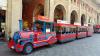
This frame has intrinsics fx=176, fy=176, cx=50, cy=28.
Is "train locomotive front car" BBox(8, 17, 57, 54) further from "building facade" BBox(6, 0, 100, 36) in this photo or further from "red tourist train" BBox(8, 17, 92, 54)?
"building facade" BBox(6, 0, 100, 36)

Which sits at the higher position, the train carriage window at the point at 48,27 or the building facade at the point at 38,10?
the building facade at the point at 38,10

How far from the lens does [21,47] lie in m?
12.4

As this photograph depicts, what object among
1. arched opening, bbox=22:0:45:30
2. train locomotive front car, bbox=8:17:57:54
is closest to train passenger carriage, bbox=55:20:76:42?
train locomotive front car, bbox=8:17:57:54

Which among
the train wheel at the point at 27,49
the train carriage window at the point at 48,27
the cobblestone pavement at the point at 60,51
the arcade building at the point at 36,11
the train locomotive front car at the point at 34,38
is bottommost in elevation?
the cobblestone pavement at the point at 60,51

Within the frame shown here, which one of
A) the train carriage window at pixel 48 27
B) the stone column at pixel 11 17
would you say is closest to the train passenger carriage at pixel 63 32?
the train carriage window at pixel 48 27

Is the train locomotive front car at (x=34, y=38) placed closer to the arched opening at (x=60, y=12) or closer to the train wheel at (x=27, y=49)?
the train wheel at (x=27, y=49)

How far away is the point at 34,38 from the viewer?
46.0 feet

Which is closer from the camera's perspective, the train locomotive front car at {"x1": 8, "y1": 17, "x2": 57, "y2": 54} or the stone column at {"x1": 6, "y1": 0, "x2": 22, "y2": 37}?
the train locomotive front car at {"x1": 8, "y1": 17, "x2": 57, "y2": 54}

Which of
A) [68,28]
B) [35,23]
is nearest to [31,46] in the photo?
[35,23]

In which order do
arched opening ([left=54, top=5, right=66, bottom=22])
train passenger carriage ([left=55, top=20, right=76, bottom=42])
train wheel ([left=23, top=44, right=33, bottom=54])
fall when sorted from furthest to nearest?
1. arched opening ([left=54, top=5, right=66, bottom=22])
2. train passenger carriage ([left=55, top=20, right=76, bottom=42])
3. train wheel ([left=23, top=44, right=33, bottom=54])

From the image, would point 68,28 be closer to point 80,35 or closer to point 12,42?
point 80,35

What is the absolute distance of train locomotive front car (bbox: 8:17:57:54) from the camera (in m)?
12.6

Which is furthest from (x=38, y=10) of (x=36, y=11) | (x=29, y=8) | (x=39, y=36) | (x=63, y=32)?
(x=39, y=36)

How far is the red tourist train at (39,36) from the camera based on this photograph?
12688mm
